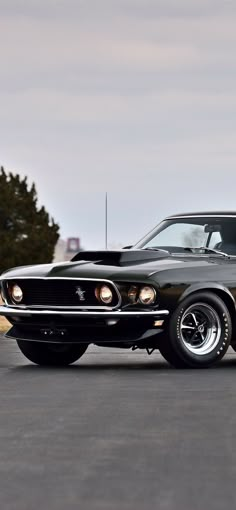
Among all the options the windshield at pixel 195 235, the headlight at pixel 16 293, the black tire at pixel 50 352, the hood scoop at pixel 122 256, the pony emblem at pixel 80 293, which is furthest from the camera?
the windshield at pixel 195 235

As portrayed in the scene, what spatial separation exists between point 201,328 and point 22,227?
88922 mm

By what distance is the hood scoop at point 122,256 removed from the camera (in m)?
14.6

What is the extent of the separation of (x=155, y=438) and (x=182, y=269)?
19.4 ft

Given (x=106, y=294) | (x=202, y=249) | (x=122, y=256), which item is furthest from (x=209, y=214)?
(x=106, y=294)

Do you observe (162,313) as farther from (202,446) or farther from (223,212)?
(202,446)

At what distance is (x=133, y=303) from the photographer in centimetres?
1420

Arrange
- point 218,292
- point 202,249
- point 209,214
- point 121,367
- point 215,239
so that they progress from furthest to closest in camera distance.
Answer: point 209,214
point 215,239
point 202,249
point 121,367
point 218,292

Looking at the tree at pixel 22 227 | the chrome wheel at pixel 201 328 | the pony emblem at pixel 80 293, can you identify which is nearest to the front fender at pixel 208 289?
the chrome wheel at pixel 201 328

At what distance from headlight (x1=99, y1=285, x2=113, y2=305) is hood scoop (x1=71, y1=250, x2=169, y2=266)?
47cm

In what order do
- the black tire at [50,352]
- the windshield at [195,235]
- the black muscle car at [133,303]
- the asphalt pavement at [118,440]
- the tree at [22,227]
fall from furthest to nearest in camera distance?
the tree at [22,227]
the windshield at [195,235]
the black tire at [50,352]
the black muscle car at [133,303]
the asphalt pavement at [118,440]

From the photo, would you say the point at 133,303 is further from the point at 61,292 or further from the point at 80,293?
the point at 61,292

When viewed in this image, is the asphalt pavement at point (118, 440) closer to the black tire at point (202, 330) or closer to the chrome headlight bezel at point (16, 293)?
the black tire at point (202, 330)

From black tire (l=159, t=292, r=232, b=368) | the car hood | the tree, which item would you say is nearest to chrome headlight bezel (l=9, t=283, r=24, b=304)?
the car hood

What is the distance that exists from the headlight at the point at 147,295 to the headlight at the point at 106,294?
300 millimetres
